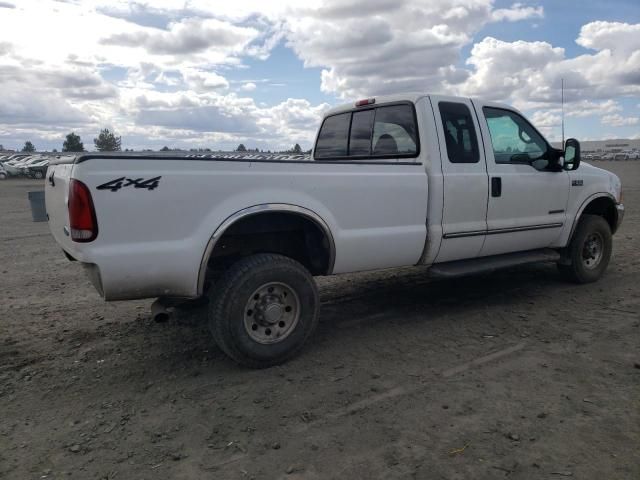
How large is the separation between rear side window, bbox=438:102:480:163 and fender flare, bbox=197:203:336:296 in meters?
1.54

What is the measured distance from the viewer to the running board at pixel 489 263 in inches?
191

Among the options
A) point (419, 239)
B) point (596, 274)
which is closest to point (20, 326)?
point (419, 239)

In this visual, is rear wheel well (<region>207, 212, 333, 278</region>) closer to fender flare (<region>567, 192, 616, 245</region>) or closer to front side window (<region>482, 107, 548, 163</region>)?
front side window (<region>482, 107, 548, 163</region>)

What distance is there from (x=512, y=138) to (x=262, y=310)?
338 cm

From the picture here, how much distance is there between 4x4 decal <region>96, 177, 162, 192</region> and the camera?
10.6ft

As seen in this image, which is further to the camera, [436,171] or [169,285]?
[436,171]

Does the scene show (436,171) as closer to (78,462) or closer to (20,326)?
(78,462)

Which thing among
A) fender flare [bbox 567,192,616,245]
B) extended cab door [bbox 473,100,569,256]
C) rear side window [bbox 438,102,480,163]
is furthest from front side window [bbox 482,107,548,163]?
fender flare [bbox 567,192,616,245]

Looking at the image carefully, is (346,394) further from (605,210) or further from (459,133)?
(605,210)

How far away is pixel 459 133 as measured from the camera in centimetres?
499

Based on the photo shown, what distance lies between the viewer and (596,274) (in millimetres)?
6277

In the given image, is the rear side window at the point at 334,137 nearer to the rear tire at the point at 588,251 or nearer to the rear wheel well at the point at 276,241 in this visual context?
the rear wheel well at the point at 276,241

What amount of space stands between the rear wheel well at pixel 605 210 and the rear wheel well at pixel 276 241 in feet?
12.3

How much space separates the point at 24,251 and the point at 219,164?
21.7 ft
